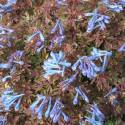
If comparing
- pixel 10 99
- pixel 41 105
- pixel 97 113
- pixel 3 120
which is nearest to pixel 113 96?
pixel 97 113

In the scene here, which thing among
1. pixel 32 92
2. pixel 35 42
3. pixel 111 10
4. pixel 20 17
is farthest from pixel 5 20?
pixel 111 10

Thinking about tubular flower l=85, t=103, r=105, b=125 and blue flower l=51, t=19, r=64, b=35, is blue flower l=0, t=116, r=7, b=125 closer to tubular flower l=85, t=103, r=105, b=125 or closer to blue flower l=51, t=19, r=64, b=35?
tubular flower l=85, t=103, r=105, b=125

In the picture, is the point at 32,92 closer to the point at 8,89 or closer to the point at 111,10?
the point at 8,89

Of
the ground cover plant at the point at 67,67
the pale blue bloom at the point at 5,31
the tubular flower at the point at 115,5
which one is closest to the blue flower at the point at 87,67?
the ground cover plant at the point at 67,67

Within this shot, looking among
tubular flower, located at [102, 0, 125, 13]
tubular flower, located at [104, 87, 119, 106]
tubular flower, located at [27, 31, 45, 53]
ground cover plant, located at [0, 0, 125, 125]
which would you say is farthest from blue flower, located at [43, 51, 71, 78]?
tubular flower, located at [102, 0, 125, 13]

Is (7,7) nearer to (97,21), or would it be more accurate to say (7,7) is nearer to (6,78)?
(6,78)

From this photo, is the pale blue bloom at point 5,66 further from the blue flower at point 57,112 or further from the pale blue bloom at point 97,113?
the pale blue bloom at point 97,113
